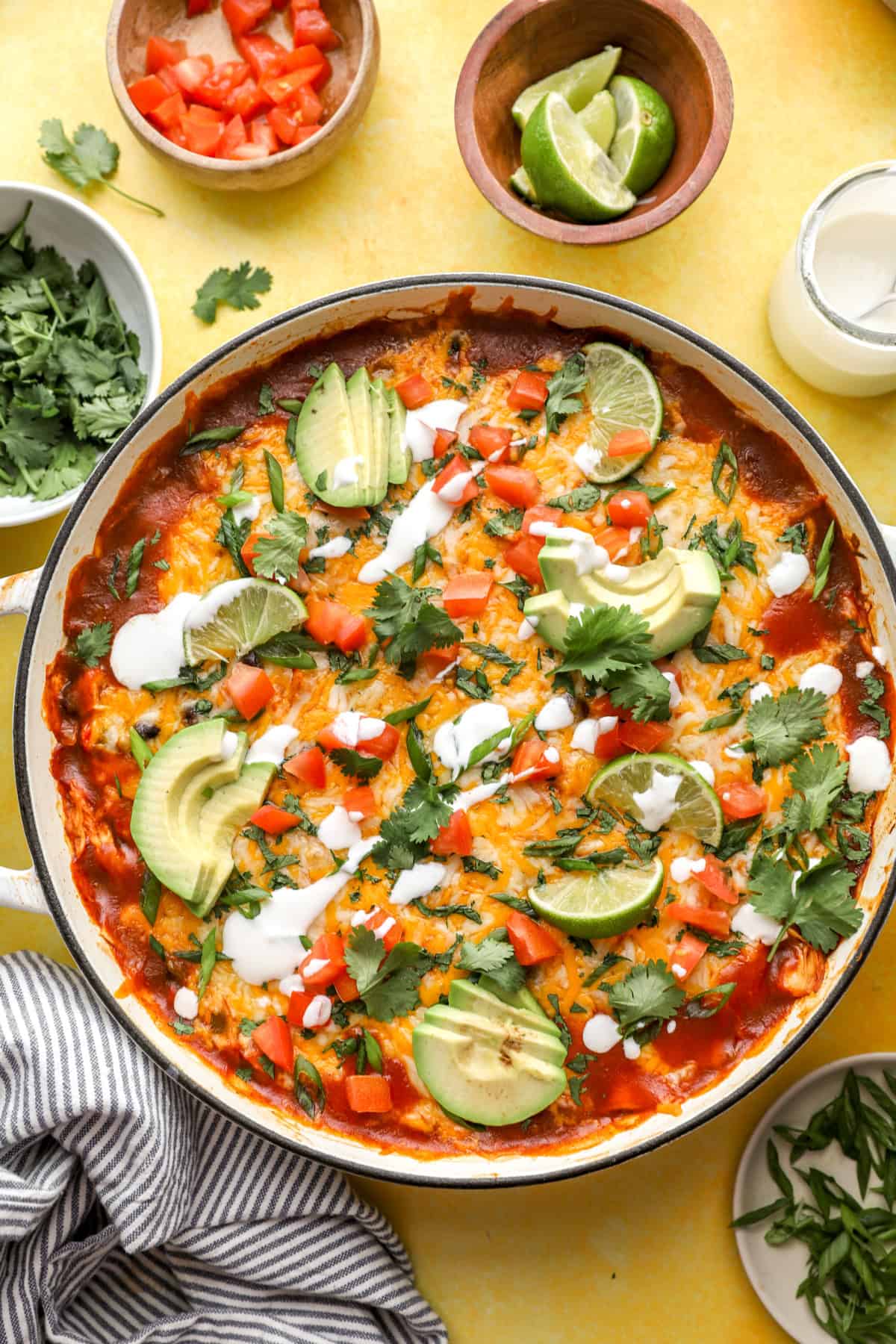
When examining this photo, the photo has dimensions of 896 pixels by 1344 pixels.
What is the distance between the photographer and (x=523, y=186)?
3.21 meters

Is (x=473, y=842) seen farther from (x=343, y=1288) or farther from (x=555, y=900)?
(x=343, y=1288)

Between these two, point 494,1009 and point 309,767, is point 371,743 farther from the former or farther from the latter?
point 494,1009

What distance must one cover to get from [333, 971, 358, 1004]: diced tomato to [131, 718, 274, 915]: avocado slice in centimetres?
38

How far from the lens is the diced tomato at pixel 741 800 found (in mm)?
2986

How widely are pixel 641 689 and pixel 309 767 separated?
84cm

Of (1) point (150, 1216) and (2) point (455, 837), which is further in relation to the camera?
(1) point (150, 1216)

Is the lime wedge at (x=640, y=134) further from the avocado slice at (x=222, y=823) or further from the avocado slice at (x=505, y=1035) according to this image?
the avocado slice at (x=505, y=1035)

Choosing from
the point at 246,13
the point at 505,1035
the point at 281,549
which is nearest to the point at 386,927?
the point at 505,1035

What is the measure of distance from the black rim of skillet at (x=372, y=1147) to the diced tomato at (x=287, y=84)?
730 mm

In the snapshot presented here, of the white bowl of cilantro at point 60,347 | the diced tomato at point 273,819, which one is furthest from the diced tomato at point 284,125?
the diced tomato at point 273,819

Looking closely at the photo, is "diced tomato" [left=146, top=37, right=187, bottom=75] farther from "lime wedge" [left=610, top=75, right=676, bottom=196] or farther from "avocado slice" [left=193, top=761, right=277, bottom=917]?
"avocado slice" [left=193, top=761, right=277, bottom=917]

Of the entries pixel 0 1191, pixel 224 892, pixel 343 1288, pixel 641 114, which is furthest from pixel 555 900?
pixel 641 114

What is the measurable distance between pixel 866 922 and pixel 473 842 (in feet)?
3.18

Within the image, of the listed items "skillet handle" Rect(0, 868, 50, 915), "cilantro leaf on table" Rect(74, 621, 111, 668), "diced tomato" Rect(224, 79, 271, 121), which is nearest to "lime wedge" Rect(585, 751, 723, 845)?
"cilantro leaf on table" Rect(74, 621, 111, 668)
